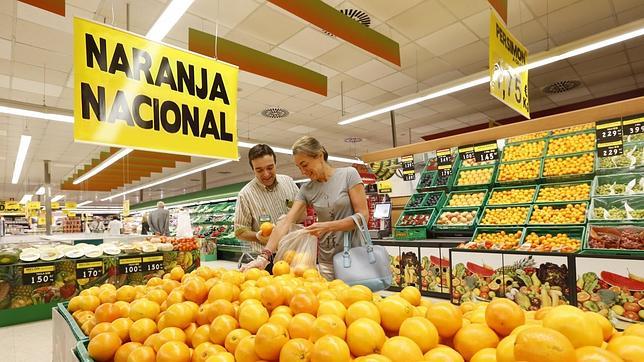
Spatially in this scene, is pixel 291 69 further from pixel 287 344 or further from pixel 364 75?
pixel 287 344

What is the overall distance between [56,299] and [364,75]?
6.37 metres

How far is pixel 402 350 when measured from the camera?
0.94 m

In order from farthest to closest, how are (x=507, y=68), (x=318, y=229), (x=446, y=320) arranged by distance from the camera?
1. (x=507, y=68)
2. (x=318, y=229)
3. (x=446, y=320)

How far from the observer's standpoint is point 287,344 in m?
0.99

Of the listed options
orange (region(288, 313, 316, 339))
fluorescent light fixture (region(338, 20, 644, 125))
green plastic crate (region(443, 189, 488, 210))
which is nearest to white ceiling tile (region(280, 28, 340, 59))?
fluorescent light fixture (region(338, 20, 644, 125))

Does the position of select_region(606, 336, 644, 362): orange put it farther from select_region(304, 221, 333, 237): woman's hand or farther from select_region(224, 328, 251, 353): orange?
select_region(304, 221, 333, 237): woman's hand

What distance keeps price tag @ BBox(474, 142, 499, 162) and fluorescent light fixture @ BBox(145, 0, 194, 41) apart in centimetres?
460

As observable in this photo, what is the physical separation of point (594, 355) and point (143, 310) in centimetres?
147

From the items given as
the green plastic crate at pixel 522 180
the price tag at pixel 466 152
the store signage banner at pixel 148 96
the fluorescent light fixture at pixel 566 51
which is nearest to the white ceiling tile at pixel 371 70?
the fluorescent light fixture at pixel 566 51

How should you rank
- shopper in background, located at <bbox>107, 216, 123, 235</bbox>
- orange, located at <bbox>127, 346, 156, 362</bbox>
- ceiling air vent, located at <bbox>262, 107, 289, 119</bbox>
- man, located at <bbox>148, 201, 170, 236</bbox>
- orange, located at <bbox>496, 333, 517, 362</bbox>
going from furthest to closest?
shopper in background, located at <bbox>107, 216, 123, 235</bbox>, man, located at <bbox>148, 201, 170, 236</bbox>, ceiling air vent, located at <bbox>262, 107, 289, 119</bbox>, orange, located at <bbox>127, 346, 156, 362</bbox>, orange, located at <bbox>496, 333, 517, 362</bbox>

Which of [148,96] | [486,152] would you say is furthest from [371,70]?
[148,96]

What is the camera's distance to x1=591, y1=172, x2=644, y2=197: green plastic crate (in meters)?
4.34

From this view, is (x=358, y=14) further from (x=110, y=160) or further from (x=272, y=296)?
(x=110, y=160)

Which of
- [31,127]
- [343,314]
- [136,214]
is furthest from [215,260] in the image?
[136,214]
